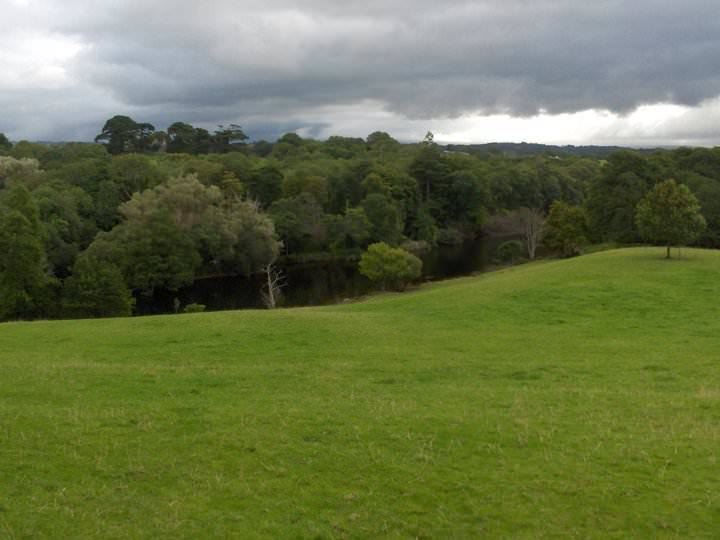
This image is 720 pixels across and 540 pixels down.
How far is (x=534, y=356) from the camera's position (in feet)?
63.1

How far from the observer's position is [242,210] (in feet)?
238

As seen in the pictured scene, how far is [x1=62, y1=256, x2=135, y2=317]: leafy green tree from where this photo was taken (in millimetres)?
42688

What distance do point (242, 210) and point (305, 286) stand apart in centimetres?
1394

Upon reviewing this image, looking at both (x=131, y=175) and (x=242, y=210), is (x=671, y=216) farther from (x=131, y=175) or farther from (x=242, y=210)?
(x=131, y=175)

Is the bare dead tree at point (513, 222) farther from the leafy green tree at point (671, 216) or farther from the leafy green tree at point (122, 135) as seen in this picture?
the leafy green tree at point (122, 135)

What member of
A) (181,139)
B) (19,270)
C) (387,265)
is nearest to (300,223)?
(387,265)

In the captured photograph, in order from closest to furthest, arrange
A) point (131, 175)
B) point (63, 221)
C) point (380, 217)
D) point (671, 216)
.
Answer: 1. point (671, 216)
2. point (63, 221)
3. point (131, 175)
4. point (380, 217)

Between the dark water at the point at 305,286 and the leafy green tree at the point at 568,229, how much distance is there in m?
9.14

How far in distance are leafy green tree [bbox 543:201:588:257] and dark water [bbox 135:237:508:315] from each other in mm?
9142

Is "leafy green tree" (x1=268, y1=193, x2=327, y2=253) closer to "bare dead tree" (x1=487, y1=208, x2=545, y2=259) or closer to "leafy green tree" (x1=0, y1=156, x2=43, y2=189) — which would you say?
"leafy green tree" (x1=0, y1=156, x2=43, y2=189)

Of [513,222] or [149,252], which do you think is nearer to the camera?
[149,252]

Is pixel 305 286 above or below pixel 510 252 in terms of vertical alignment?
below

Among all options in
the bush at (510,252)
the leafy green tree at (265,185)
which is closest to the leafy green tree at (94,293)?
the bush at (510,252)

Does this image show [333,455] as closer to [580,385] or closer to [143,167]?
[580,385]
